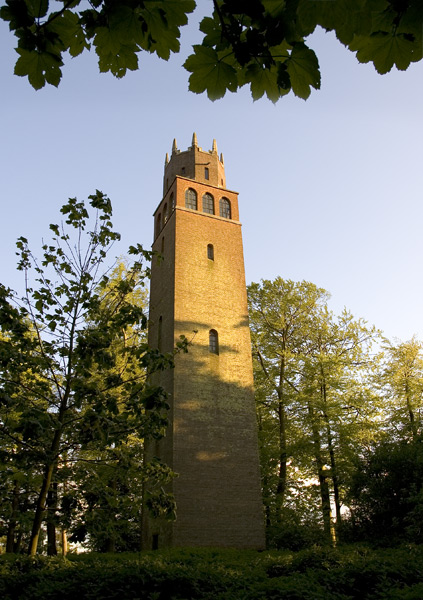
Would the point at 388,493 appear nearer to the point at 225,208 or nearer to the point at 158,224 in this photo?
the point at 225,208

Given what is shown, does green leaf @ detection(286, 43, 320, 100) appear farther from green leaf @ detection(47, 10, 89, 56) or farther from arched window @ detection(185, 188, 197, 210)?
arched window @ detection(185, 188, 197, 210)

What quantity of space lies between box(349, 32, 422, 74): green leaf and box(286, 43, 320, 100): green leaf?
8.3 inches

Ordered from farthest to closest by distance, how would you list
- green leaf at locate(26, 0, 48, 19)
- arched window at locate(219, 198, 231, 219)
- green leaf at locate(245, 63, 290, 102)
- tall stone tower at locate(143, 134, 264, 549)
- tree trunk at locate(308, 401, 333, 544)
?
arched window at locate(219, 198, 231, 219) < tree trunk at locate(308, 401, 333, 544) < tall stone tower at locate(143, 134, 264, 549) < green leaf at locate(245, 63, 290, 102) < green leaf at locate(26, 0, 48, 19)

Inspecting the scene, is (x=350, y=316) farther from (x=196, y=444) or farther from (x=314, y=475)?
(x=196, y=444)

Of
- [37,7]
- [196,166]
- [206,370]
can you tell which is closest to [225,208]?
[196,166]

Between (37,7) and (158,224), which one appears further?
(158,224)

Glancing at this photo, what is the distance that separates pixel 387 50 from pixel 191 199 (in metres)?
21.0

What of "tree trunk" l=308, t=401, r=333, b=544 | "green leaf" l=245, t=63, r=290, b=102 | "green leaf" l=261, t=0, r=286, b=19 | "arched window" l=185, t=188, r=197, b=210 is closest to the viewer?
"green leaf" l=261, t=0, r=286, b=19

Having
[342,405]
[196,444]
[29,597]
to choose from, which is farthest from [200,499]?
[29,597]

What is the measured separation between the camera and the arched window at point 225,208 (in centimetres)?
2336

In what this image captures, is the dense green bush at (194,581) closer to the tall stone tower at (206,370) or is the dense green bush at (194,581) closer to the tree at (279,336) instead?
the tall stone tower at (206,370)

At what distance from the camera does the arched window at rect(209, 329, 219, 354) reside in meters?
19.0

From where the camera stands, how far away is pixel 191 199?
22828 millimetres

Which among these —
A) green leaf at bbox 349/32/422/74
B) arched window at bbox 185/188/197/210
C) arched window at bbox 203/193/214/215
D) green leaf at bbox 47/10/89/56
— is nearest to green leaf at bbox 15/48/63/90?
green leaf at bbox 47/10/89/56
